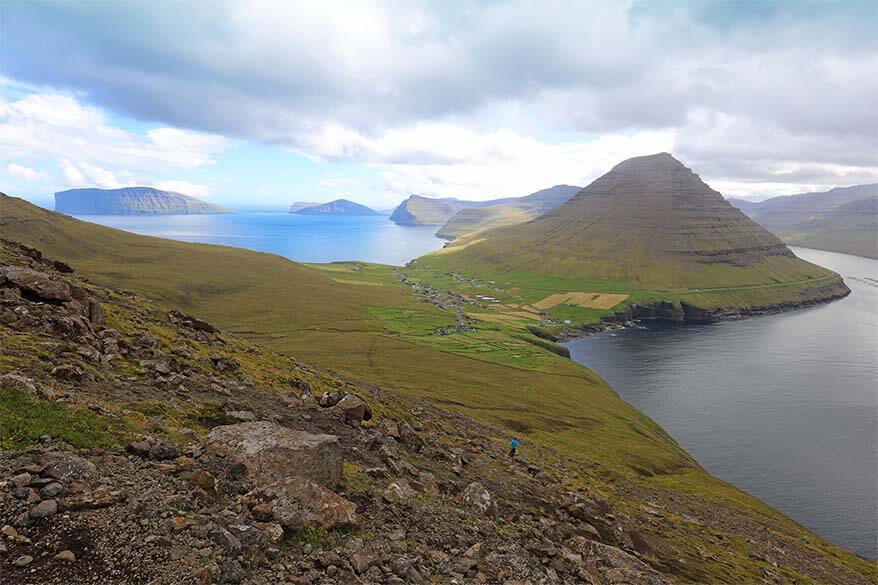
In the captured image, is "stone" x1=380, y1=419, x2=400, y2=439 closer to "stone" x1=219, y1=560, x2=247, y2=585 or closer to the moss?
the moss

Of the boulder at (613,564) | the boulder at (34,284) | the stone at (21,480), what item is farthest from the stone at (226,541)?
the boulder at (34,284)

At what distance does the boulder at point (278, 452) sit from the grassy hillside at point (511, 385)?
23120 millimetres

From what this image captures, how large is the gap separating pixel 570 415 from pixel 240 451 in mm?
83509

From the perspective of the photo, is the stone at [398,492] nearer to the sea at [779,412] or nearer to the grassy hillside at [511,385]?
the grassy hillside at [511,385]

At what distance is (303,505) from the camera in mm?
17047

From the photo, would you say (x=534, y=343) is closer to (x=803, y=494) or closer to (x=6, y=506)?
(x=803, y=494)

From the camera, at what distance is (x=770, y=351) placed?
17938 cm

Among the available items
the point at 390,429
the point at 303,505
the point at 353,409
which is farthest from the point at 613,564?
the point at 353,409

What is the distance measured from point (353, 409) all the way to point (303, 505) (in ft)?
55.3

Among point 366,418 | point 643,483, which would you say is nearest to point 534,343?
point 643,483

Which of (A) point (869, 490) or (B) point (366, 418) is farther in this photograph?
(A) point (869, 490)

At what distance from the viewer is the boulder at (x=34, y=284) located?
30391 millimetres

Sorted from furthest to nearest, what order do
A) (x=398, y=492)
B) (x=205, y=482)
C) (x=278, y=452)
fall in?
(x=398, y=492), (x=278, y=452), (x=205, y=482)

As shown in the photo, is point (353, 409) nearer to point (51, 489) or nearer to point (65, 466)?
point (65, 466)
